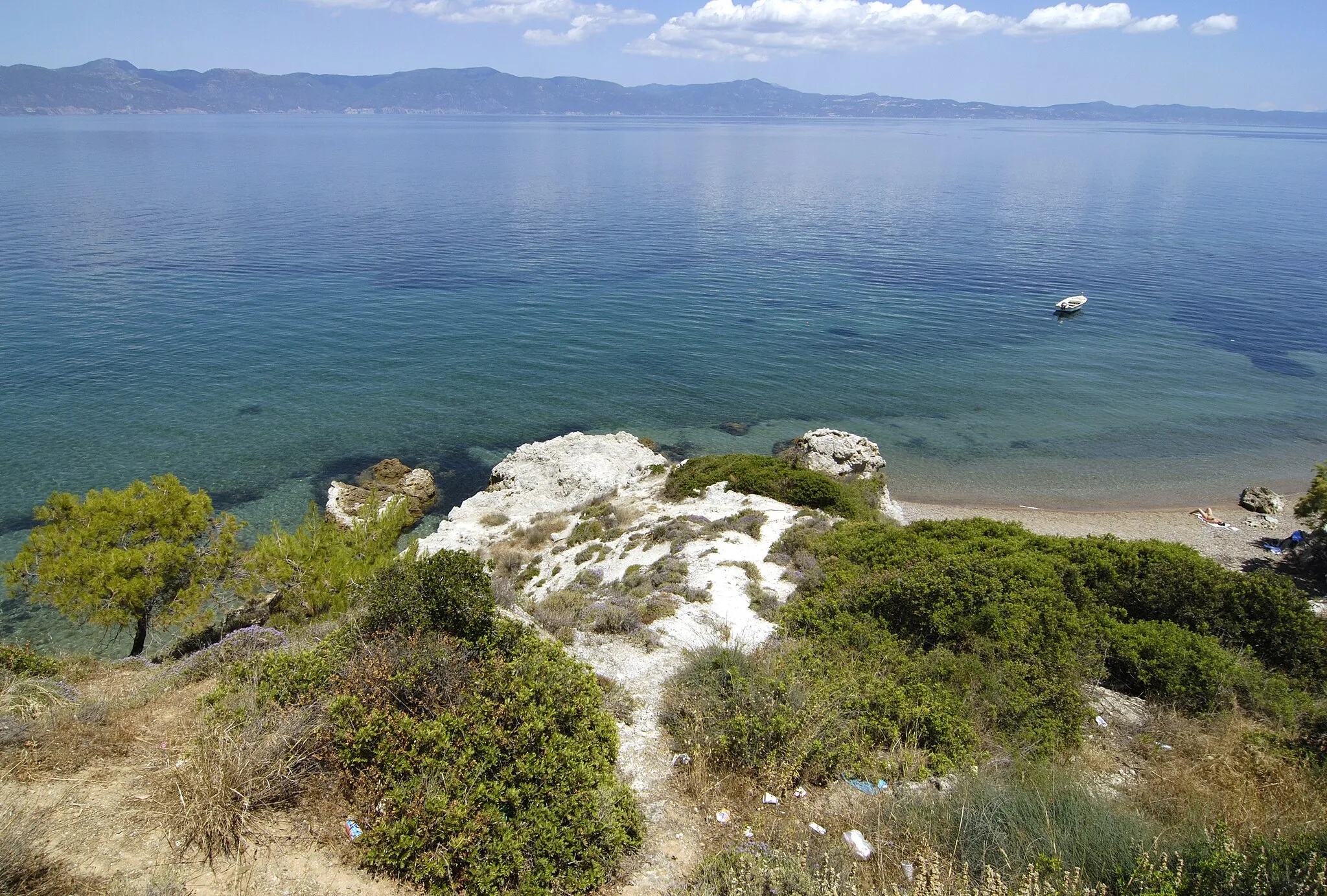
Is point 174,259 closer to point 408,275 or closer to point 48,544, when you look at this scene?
point 408,275

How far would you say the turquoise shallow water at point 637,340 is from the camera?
3175 centimetres

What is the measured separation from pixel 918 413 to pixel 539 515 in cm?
2203

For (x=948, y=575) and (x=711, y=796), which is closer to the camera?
(x=711, y=796)

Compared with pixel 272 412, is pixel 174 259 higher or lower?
higher

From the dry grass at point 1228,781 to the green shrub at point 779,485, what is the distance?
1165 centimetres

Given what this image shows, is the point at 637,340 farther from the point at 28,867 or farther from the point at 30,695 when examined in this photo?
the point at 28,867

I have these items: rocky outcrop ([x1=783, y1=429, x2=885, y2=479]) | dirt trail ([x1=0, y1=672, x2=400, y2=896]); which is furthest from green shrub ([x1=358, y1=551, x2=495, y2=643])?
rocky outcrop ([x1=783, y1=429, x2=885, y2=479])

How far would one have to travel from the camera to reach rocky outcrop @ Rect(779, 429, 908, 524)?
26391 millimetres

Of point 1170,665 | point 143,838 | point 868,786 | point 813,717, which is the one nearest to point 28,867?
point 143,838

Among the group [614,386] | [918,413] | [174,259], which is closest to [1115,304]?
[918,413]

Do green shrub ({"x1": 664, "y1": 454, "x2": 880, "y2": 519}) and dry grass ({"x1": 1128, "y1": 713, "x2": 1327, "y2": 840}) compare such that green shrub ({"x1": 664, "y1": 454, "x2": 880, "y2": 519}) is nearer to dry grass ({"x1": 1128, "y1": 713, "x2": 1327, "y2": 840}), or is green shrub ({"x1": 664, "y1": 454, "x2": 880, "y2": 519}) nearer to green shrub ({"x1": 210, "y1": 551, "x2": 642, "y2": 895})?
dry grass ({"x1": 1128, "y1": 713, "x2": 1327, "y2": 840})

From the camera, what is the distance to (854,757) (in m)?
8.73

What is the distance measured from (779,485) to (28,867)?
61.6 feet

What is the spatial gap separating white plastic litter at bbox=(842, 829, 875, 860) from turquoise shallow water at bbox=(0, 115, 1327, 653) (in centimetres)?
2242
